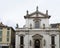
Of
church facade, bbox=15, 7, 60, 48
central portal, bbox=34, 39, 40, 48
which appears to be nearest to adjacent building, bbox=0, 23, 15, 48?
church facade, bbox=15, 7, 60, 48

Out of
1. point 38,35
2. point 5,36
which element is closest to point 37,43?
point 38,35

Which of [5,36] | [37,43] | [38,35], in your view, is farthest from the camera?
[37,43]

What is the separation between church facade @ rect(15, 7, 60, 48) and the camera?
3931 centimetres

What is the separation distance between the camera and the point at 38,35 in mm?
39375

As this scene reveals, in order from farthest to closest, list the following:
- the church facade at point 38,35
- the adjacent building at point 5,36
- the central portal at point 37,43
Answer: the central portal at point 37,43, the adjacent building at point 5,36, the church facade at point 38,35

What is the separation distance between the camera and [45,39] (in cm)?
3944

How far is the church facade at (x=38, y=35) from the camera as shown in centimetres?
3931

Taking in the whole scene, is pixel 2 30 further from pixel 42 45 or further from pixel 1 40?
pixel 42 45

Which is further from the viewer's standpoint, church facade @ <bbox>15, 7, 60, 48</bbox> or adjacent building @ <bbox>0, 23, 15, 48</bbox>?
adjacent building @ <bbox>0, 23, 15, 48</bbox>

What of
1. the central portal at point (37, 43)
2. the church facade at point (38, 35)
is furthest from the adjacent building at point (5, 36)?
the central portal at point (37, 43)

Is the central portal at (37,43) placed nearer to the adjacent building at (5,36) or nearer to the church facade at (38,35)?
the church facade at (38,35)

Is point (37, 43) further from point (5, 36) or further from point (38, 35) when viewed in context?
point (5, 36)

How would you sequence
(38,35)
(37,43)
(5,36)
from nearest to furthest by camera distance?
(38,35)
(5,36)
(37,43)

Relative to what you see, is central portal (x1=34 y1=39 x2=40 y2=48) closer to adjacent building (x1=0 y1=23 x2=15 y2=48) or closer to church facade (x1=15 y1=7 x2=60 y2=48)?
church facade (x1=15 y1=7 x2=60 y2=48)
